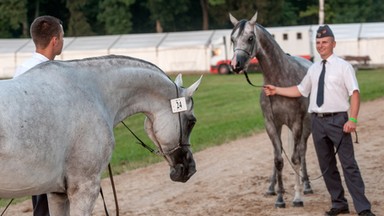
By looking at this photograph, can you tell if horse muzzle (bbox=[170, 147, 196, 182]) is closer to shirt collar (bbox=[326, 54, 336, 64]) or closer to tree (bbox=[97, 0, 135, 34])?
shirt collar (bbox=[326, 54, 336, 64])

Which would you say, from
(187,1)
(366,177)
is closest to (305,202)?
(366,177)

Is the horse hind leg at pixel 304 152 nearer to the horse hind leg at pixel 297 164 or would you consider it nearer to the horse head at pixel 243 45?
the horse hind leg at pixel 297 164

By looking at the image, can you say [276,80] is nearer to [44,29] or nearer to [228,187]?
[228,187]

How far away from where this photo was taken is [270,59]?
430 inches

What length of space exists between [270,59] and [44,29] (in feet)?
15.3

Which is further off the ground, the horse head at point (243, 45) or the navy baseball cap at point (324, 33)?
the navy baseball cap at point (324, 33)

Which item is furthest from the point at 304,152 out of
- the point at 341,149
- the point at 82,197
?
the point at 82,197

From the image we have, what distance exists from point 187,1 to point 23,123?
70.5 m

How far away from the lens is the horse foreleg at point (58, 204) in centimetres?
641

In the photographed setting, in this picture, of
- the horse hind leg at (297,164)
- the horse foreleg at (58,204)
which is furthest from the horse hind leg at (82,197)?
the horse hind leg at (297,164)

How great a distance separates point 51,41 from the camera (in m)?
6.93

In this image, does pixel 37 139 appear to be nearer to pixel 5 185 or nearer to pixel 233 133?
pixel 5 185

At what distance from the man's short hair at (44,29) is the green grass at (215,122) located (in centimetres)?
575

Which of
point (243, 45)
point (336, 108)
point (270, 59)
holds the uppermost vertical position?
point (243, 45)
